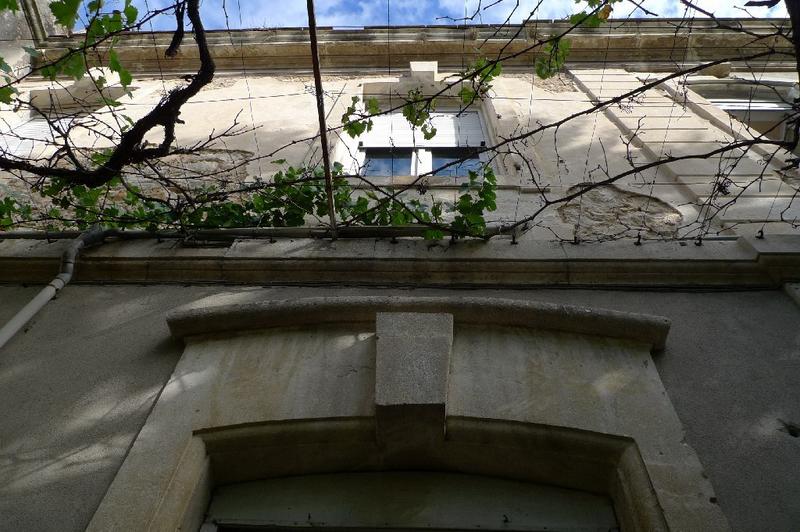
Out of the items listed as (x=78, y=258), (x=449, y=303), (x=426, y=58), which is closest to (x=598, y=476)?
(x=449, y=303)

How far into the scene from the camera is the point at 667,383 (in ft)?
9.51

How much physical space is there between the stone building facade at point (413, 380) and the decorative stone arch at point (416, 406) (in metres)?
0.01

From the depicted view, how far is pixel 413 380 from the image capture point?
8.66 feet

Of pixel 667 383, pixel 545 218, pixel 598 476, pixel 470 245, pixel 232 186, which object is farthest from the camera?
pixel 232 186

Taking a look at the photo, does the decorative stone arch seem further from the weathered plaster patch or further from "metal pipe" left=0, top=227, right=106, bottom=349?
the weathered plaster patch

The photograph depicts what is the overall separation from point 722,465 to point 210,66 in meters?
3.81

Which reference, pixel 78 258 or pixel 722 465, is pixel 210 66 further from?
pixel 722 465

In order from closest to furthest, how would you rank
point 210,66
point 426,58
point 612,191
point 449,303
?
point 449,303, point 210,66, point 612,191, point 426,58

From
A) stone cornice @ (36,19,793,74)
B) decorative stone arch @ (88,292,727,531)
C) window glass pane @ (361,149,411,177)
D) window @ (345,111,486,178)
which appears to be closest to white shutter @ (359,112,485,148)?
window @ (345,111,486,178)

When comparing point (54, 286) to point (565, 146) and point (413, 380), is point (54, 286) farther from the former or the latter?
point (565, 146)

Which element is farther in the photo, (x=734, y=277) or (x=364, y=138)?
(x=364, y=138)

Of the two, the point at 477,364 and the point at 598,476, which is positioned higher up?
the point at 477,364

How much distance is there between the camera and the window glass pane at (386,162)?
6.48m

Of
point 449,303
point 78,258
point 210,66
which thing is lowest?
point 449,303
